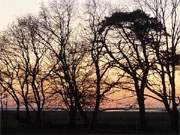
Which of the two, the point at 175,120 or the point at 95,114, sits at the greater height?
the point at 95,114

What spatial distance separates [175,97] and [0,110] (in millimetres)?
36733

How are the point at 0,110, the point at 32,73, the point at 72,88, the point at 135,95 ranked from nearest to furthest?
the point at 135,95
the point at 72,88
the point at 32,73
the point at 0,110

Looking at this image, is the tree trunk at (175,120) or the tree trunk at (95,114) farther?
the tree trunk at (95,114)

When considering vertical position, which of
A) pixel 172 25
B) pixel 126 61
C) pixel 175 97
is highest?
pixel 172 25

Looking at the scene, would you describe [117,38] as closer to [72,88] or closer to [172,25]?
[172,25]

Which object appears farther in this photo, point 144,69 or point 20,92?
point 20,92

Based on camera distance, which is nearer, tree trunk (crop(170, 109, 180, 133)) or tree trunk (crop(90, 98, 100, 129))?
tree trunk (crop(170, 109, 180, 133))

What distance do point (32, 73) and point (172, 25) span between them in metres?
19.4

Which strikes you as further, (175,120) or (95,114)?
(95,114)

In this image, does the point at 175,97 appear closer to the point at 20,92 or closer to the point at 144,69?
the point at 144,69

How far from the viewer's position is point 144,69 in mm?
46500

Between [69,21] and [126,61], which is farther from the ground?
[69,21]

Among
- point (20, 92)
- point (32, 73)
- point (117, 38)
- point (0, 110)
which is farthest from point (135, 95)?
point (0, 110)

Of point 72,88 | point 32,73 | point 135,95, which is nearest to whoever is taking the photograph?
point 135,95
